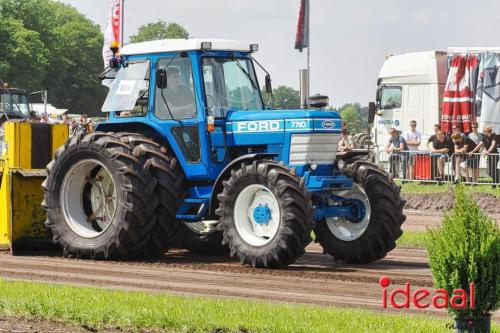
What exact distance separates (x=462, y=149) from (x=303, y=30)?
599cm

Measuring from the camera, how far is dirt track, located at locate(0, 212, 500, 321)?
11.6 meters

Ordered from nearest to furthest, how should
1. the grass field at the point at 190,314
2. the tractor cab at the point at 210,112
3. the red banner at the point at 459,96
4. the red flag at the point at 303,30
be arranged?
1. the grass field at the point at 190,314
2. the tractor cab at the point at 210,112
3. the red banner at the point at 459,96
4. the red flag at the point at 303,30

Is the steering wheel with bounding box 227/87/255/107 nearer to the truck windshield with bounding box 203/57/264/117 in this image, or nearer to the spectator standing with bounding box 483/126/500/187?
the truck windshield with bounding box 203/57/264/117

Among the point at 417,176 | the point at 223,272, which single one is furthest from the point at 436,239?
the point at 417,176

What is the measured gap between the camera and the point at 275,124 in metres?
14.1

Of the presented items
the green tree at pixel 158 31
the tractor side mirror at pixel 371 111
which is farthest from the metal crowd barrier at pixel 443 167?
the green tree at pixel 158 31

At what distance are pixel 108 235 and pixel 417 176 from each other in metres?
14.9

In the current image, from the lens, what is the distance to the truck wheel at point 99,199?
46.6ft

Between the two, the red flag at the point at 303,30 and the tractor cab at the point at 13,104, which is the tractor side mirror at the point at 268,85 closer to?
the red flag at the point at 303,30

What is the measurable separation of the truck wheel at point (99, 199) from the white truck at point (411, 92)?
16941 mm

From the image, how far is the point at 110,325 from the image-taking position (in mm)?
9664

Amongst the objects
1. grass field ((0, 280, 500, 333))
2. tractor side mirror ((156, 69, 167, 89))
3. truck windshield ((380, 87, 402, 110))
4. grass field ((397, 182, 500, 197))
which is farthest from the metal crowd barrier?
grass field ((0, 280, 500, 333))

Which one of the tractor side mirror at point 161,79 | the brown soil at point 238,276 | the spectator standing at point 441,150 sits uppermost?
the tractor side mirror at point 161,79

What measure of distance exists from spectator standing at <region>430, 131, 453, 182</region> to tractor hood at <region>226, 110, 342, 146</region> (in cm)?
1345
